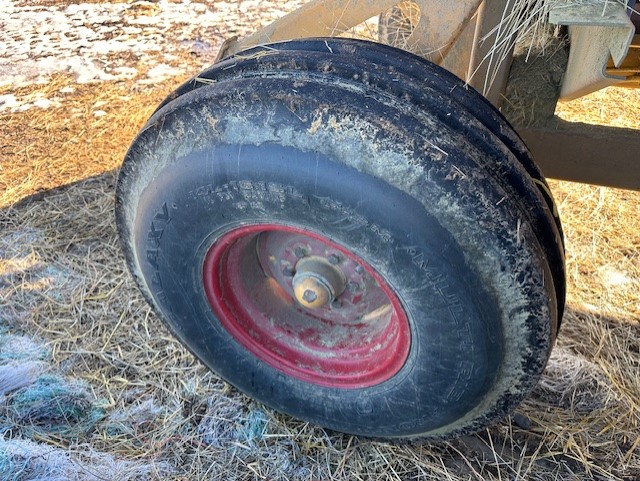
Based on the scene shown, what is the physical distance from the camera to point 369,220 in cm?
161

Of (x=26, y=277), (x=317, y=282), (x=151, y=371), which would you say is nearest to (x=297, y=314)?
(x=317, y=282)

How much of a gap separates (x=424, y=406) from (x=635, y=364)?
129 centimetres

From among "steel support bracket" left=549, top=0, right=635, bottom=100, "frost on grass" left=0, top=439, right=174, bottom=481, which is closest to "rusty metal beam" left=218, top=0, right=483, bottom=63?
"steel support bracket" left=549, top=0, right=635, bottom=100

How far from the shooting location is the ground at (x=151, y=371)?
2.30 meters

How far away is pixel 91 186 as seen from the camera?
360cm

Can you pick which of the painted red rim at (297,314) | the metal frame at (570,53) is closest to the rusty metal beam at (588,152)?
the metal frame at (570,53)

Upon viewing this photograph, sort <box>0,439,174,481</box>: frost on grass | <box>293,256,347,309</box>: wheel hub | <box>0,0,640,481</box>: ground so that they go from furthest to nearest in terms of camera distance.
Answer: <box>0,0,640,481</box>: ground → <box>0,439,174,481</box>: frost on grass → <box>293,256,347,309</box>: wheel hub

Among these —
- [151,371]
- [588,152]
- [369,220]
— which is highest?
[369,220]

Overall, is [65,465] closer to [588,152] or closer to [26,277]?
[26,277]

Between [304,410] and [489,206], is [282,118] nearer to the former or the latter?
[489,206]

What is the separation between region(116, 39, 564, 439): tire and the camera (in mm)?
1573

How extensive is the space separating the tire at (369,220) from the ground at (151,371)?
39 cm

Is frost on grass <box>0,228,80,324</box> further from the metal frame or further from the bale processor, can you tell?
the metal frame

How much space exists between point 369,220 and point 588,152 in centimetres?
124
